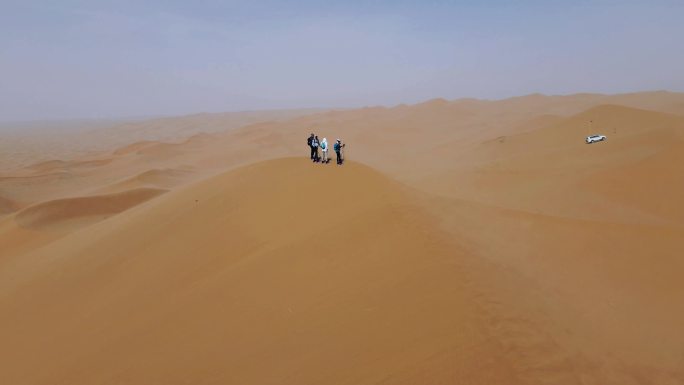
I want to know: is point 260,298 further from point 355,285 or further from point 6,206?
point 6,206

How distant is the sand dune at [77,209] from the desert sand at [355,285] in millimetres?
850

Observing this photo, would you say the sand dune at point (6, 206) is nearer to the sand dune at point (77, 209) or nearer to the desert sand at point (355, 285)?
the sand dune at point (77, 209)

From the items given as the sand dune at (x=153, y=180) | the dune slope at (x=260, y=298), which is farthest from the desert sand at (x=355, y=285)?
the sand dune at (x=153, y=180)

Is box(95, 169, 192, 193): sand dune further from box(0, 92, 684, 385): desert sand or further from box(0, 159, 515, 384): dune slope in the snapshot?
box(0, 159, 515, 384): dune slope

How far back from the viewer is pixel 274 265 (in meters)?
5.41

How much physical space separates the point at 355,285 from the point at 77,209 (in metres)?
13.3

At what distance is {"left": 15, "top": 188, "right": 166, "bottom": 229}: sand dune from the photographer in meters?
12.3

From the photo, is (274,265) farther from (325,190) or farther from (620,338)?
(620,338)

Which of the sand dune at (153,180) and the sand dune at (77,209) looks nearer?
the sand dune at (77,209)

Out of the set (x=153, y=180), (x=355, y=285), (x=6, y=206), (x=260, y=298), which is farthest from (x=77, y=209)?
(x=355, y=285)

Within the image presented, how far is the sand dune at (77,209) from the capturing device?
1229 centimetres

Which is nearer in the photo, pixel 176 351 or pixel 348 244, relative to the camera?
pixel 176 351

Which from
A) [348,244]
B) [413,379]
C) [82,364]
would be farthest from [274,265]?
[413,379]

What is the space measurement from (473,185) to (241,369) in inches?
400
